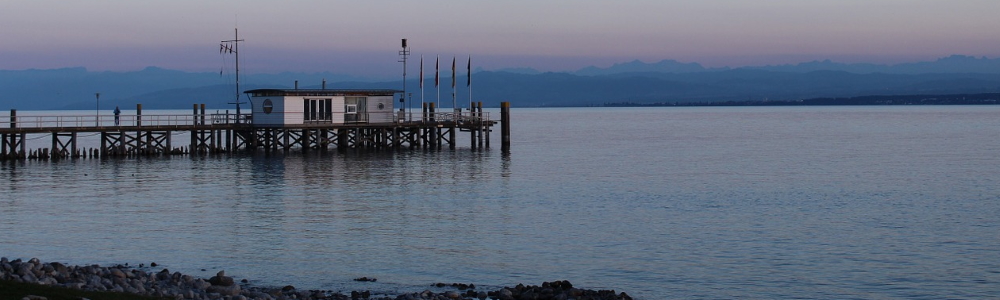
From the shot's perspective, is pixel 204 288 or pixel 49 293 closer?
pixel 49 293

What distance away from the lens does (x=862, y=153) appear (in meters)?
72.1

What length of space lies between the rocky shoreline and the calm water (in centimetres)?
155

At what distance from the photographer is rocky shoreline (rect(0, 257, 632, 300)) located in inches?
785

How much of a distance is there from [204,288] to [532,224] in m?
13.5

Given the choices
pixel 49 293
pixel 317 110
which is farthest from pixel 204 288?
pixel 317 110

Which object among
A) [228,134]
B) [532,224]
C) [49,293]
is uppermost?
[228,134]

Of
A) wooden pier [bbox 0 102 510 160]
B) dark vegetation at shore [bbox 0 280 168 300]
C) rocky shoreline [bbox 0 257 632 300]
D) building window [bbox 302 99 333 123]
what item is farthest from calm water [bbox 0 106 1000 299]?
building window [bbox 302 99 333 123]

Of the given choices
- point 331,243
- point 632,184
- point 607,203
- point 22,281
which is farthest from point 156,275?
point 632,184

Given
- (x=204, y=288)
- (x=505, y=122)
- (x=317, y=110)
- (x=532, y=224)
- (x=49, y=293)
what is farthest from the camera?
(x=505, y=122)

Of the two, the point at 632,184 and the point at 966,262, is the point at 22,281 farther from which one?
the point at 632,184

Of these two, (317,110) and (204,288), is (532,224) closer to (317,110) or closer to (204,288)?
(204,288)

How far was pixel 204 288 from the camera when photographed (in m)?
21.5

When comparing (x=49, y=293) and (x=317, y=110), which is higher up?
(x=317, y=110)

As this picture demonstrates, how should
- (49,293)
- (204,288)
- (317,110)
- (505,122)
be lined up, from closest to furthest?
(49,293), (204,288), (317,110), (505,122)
